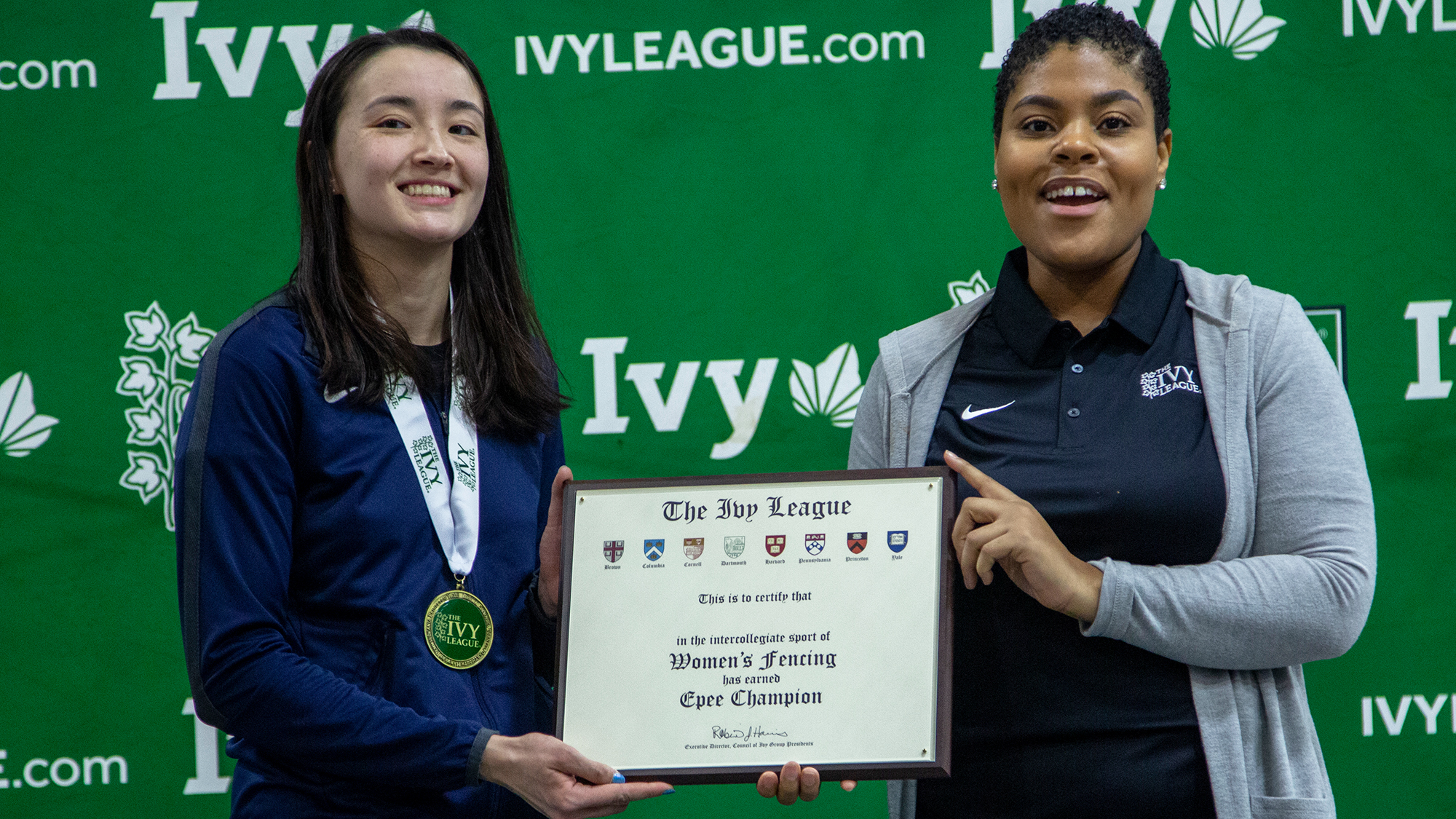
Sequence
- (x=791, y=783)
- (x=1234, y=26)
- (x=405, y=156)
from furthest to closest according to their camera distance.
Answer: (x=1234, y=26)
(x=405, y=156)
(x=791, y=783)

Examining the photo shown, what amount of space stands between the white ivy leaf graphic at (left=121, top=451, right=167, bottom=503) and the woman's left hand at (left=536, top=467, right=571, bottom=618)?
1.26m

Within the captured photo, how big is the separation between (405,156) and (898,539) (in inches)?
34.4

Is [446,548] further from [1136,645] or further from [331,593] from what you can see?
[1136,645]

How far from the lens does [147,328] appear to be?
2.69 m

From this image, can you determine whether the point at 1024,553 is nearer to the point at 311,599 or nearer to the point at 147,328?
the point at 311,599

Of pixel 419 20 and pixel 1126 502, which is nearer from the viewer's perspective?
pixel 1126 502

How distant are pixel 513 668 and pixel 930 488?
25.2 inches

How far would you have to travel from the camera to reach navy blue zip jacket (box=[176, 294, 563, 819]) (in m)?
1.56

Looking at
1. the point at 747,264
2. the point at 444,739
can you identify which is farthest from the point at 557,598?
the point at 747,264

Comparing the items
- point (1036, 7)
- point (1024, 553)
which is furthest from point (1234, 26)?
point (1024, 553)

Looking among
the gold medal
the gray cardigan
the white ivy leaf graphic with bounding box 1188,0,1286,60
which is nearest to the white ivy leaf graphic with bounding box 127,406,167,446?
the gold medal

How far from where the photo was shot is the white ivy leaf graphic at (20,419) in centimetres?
266

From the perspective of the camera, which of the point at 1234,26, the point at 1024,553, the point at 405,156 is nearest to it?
the point at 1024,553

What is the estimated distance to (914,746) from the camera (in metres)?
1.62
